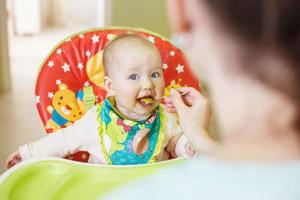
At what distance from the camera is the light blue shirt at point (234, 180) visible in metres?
0.32

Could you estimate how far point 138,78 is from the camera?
88 centimetres

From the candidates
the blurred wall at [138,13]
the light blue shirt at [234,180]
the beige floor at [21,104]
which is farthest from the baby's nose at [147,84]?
the blurred wall at [138,13]

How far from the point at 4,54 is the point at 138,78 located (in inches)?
61.9

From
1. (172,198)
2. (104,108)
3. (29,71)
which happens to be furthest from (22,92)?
(172,198)

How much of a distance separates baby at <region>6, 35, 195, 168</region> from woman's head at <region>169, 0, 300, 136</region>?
569 millimetres

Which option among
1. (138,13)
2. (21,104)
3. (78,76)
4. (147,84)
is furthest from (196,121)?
(138,13)

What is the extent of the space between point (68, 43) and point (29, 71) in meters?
1.72

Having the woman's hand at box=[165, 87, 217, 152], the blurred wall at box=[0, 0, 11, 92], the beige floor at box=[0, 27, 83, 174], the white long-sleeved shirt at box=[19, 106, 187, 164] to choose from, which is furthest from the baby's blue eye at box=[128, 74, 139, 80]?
the blurred wall at box=[0, 0, 11, 92]

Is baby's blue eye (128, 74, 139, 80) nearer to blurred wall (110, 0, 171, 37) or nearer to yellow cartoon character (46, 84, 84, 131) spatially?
yellow cartoon character (46, 84, 84, 131)

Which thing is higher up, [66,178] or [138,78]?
[138,78]

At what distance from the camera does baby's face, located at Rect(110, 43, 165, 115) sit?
88 centimetres

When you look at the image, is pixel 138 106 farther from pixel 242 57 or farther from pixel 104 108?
pixel 242 57

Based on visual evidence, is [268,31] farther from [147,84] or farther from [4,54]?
[4,54]

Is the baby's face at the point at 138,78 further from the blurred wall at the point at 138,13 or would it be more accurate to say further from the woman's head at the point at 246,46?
the blurred wall at the point at 138,13
